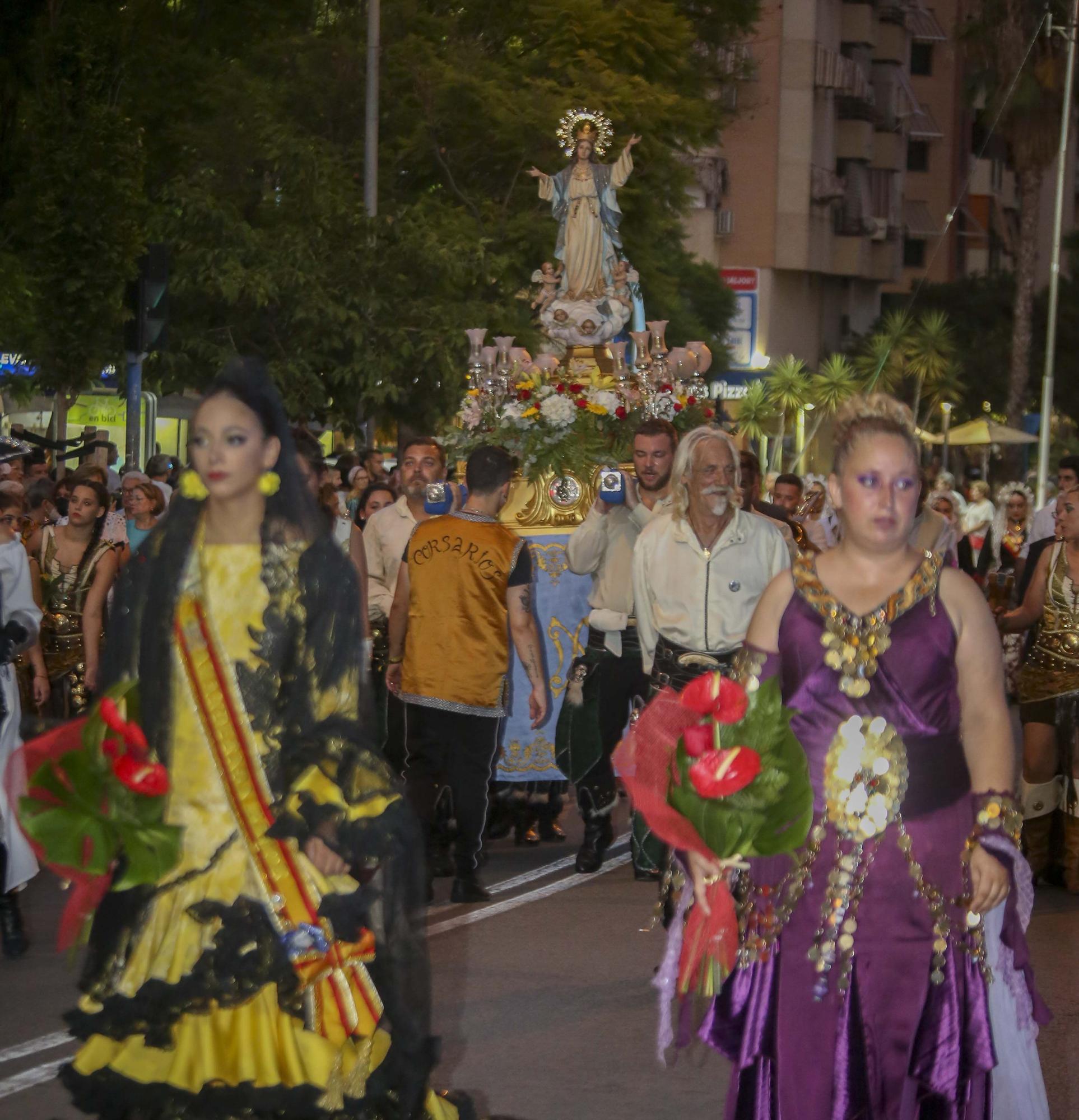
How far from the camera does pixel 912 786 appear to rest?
450 cm

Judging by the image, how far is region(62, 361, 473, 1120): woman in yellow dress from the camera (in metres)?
4.31

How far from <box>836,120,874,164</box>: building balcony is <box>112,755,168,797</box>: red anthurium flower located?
67709 millimetres

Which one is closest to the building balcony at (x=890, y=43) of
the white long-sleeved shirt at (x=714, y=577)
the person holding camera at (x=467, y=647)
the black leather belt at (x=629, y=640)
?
the black leather belt at (x=629, y=640)

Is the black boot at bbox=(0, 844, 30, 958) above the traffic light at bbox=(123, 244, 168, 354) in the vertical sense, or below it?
below

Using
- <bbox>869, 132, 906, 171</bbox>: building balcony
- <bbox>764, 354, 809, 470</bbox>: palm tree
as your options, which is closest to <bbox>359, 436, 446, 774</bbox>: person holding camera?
<bbox>764, 354, 809, 470</bbox>: palm tree

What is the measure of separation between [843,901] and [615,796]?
5.53 m

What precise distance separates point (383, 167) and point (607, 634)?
19640 mm

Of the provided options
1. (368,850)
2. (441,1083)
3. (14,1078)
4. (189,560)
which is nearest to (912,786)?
(368,850)

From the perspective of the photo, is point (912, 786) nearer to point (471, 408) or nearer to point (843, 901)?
point (843, 901)

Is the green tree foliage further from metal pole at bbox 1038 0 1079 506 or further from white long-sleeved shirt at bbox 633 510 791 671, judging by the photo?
white long-sleeved shirt at bbox 633 510 791 671

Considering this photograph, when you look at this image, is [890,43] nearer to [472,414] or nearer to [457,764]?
[472,414]

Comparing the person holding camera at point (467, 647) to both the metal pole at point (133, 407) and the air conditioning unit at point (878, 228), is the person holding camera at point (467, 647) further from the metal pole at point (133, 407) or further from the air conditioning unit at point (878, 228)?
the air conditioning unit at point (878, 228)

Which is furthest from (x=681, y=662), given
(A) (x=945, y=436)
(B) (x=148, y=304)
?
(A) (x=945, y=436)

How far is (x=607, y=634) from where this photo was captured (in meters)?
9.76
